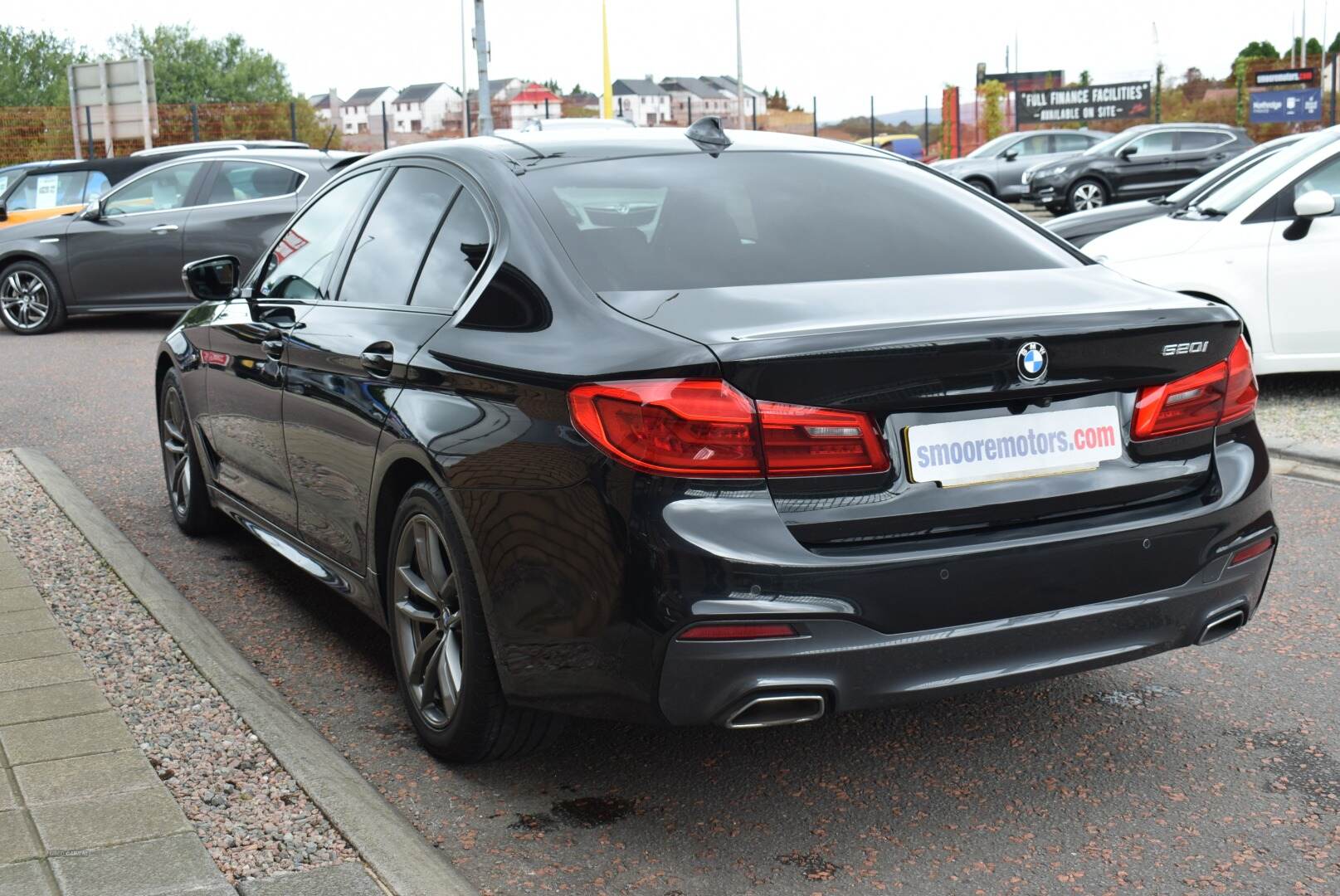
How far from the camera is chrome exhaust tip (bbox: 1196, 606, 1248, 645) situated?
3.37 meters

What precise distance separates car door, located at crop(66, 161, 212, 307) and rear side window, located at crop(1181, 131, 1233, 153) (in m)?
18.0

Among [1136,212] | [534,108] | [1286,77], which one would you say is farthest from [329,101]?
[1136,212]

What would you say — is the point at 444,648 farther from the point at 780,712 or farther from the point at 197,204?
the point at 197,204

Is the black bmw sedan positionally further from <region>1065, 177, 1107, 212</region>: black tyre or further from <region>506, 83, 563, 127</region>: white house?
<region>506, 83, 563, 127</region>: white house

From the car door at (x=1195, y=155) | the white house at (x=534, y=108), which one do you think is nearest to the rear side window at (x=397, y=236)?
the car door at (x=1195, y=155)

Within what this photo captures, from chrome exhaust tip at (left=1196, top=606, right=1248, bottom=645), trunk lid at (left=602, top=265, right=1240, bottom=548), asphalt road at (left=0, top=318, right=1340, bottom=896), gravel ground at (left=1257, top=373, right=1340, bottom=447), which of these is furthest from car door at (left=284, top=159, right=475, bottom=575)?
gravel ground at (left=1257, top=373, right=1340, bottom=447)

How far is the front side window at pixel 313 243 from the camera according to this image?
15.4 ft

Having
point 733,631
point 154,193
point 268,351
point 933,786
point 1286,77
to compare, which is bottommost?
point 933,786

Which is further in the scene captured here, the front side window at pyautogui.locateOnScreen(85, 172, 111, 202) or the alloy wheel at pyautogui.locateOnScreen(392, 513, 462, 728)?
the front side window at pyautogui.locateOnScreen(85, 172, 111, 202)

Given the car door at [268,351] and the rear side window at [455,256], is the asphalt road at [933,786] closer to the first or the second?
the car door at [268,351]

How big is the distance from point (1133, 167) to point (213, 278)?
76.0 feet

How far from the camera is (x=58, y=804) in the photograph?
3248mm

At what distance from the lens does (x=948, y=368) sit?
3.00 metres

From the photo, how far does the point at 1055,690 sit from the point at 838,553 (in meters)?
1.52
